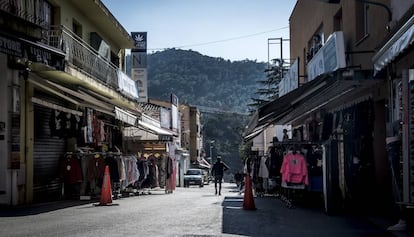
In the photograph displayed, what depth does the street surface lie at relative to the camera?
9617mm

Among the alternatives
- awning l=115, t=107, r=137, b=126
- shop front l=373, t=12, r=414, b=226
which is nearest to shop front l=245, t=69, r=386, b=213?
shop front l=373, t=12, r=414, b=226

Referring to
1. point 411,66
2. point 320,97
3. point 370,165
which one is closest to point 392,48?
point 411,66

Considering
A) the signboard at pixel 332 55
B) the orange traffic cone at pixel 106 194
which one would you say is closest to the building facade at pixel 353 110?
the signboard at pixel 332 55

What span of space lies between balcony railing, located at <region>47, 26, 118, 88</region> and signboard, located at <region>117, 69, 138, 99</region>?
Result: 2.57 ft

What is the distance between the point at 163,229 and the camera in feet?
32.4

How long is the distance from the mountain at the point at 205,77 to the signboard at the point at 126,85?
290ft

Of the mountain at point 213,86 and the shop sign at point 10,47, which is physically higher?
the mountain at point 213,86

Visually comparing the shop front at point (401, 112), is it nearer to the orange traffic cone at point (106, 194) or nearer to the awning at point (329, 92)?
the awning at point (329, 92)

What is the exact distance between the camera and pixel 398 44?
8.75m

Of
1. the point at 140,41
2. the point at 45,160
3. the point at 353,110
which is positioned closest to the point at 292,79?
the point at 353,110

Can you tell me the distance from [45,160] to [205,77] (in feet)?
381

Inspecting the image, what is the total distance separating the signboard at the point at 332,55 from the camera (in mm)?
15516

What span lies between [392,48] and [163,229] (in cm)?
488

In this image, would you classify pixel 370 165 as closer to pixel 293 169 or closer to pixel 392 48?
pixel 293 169
